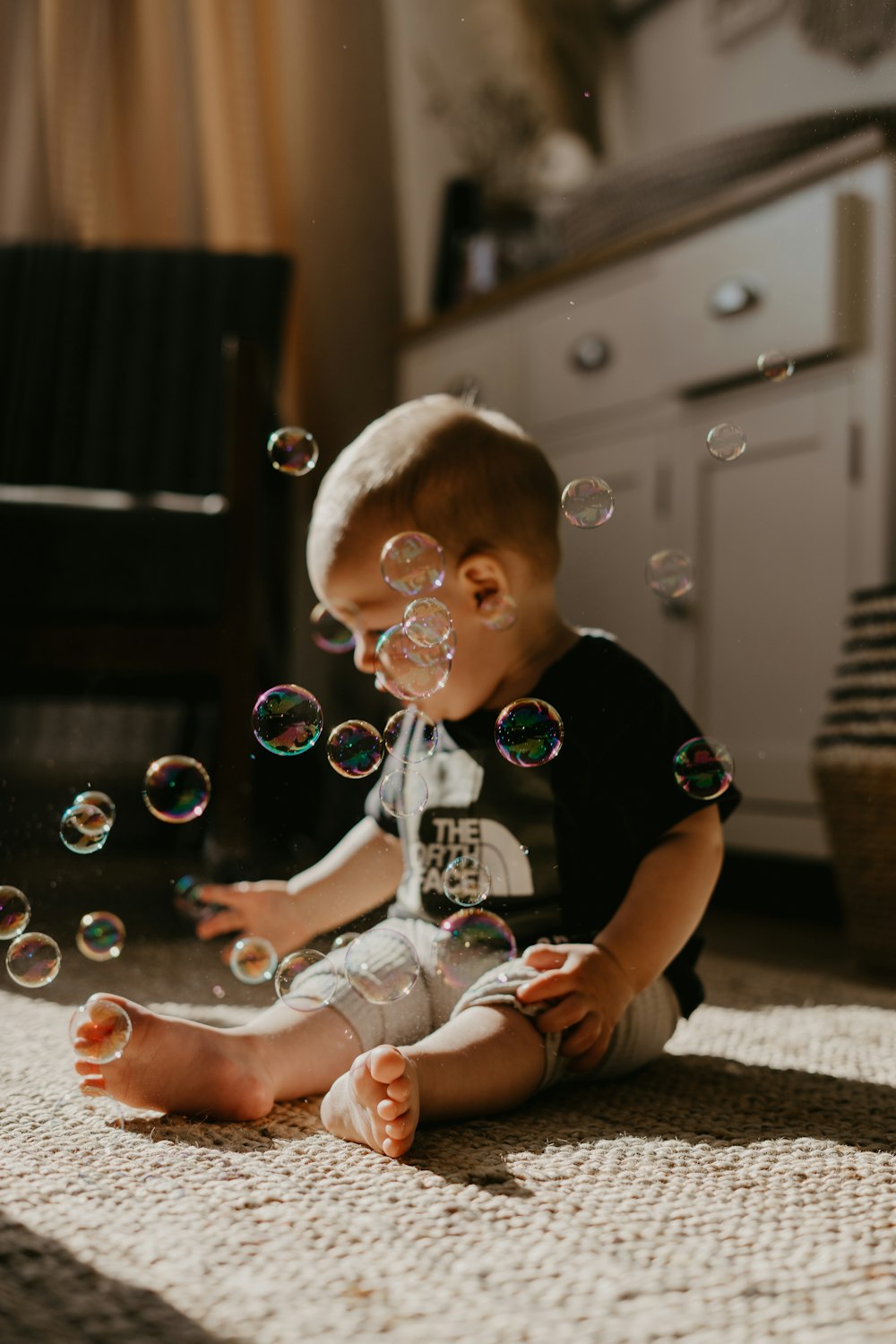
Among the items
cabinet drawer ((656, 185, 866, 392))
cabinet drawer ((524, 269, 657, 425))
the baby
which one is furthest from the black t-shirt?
cabinet drawer ((524, 269, 657, 425))

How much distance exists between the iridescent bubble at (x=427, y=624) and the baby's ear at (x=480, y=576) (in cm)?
4

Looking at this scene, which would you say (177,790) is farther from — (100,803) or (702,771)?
(702,771)

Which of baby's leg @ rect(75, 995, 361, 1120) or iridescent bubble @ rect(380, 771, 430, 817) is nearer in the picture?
baby's leg @ rect(75, 995, 361, 1120)

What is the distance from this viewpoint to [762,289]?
4.67 feet

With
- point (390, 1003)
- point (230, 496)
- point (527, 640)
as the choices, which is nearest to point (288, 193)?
point (230, 496)

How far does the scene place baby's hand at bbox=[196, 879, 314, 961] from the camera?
74 centimetres

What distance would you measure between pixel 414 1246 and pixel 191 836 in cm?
105

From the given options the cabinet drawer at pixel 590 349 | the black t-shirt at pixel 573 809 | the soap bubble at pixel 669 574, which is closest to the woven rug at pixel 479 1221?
the black t-shirt at pixel 573 809

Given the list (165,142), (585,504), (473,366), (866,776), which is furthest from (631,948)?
(165,142)

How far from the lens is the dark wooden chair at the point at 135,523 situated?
4.10ft

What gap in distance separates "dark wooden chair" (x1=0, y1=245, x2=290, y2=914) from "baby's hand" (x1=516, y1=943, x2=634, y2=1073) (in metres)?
0.47

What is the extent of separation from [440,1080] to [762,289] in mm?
1129

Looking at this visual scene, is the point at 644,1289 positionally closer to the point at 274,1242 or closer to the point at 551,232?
the point at 274,1242

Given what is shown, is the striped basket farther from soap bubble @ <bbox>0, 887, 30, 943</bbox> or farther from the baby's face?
soap bubble @ <bbox>0, 887, 30, 943</bbox>
